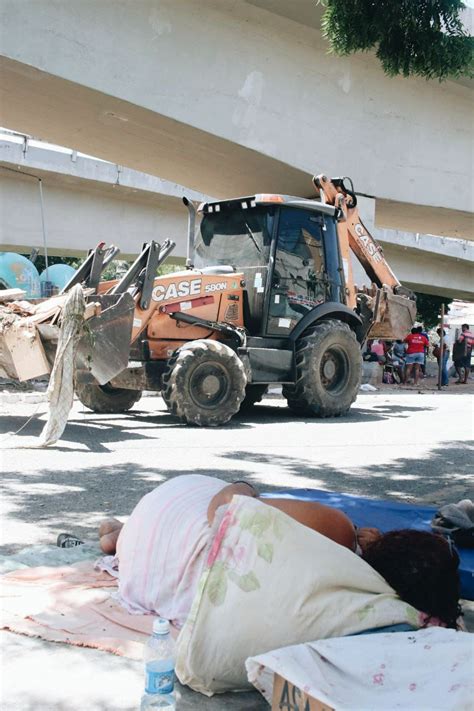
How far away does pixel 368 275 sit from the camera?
13539mm

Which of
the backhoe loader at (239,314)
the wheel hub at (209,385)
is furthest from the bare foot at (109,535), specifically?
the wheel hub at (209,385)

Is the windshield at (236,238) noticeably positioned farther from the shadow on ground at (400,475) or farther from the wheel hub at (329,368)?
the shadow on ground at (400,475)

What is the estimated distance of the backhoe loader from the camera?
32.6ft

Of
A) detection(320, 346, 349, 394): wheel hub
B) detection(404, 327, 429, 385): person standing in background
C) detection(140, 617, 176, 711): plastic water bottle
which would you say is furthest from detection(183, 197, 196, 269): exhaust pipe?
detection(404, 327, 429, 385): person standing in background

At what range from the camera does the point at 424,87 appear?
45.7ft

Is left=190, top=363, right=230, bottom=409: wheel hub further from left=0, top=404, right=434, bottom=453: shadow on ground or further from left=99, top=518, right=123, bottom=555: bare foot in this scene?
left=99, top=518, right=123, bottom=555: bare foot

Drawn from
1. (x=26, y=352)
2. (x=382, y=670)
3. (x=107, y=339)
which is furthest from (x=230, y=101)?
(x=382, y=670)

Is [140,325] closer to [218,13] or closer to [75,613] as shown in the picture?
[218,13]

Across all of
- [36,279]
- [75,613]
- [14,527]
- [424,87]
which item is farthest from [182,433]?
[36,279]

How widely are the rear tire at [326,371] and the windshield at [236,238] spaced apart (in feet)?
4.34

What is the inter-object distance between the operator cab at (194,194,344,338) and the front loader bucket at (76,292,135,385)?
2290 mm

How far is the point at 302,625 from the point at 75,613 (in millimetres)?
1086

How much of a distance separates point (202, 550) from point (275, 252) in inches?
317

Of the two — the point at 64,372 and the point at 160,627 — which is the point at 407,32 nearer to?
the point at 160,627
